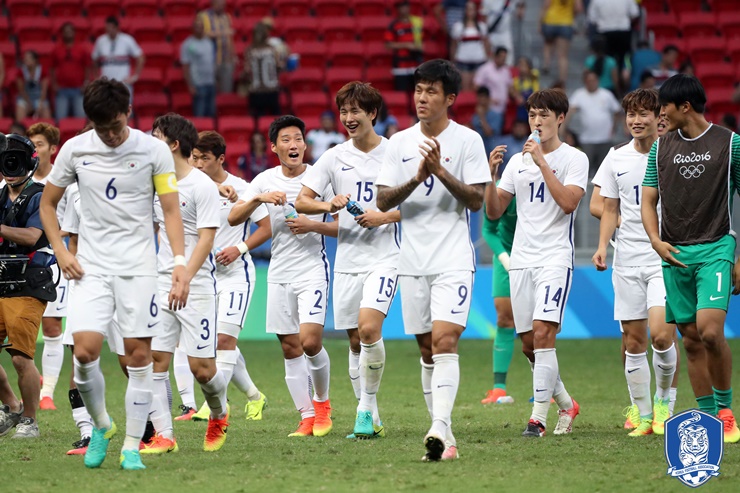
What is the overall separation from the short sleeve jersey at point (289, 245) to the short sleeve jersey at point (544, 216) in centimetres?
153

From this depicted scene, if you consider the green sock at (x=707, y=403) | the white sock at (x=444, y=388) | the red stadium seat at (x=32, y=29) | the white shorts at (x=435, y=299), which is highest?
the red stadium seat at (x=32, y=29)

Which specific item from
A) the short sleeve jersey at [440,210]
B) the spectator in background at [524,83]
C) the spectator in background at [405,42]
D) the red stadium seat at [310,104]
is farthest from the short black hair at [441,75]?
the red stadium seat at [310,104]

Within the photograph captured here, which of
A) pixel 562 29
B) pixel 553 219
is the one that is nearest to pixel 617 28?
pixel 562 29

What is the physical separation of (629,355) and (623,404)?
88.6 inches

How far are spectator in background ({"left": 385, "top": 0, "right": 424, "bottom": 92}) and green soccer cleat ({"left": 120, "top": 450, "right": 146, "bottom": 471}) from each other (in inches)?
590

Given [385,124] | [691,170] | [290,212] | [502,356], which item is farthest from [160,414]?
[385,124]

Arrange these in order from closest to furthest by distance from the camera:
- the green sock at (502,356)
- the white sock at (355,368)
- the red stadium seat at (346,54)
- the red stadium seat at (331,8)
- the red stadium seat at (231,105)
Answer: the white sock at (355,368), the green sock at (502,356), the red stadium seat at (231,105), the red stadium seat at (346,54), the red stadium seat at (331,8)

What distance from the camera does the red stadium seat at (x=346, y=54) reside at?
23.1 meters

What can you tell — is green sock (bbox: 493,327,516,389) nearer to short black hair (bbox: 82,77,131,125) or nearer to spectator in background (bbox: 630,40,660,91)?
short black hair (bbox: 82,77,131,125)

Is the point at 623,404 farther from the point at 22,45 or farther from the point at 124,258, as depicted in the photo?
the point at 22,45

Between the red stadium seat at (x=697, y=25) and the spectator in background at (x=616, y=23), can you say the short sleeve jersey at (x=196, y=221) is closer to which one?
the spectator in background at (x=616, y=23)

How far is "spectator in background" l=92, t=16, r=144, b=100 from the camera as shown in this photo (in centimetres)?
2100

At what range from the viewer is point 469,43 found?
2158 cm

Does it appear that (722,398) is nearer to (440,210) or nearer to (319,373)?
(440,210)
